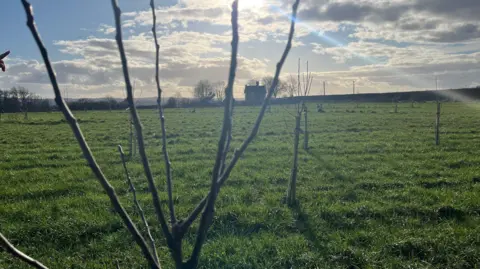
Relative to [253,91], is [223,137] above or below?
below

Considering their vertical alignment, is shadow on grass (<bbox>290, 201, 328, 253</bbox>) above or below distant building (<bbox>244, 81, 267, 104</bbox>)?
below

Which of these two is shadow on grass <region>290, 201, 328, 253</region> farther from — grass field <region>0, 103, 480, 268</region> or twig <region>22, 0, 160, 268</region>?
twig <region>22, 0, 160, 268</region>

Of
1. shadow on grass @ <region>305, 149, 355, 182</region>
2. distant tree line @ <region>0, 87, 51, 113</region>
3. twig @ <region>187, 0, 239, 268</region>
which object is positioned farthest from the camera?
distant tree line @ <region>0, 87, 51, 113</region>

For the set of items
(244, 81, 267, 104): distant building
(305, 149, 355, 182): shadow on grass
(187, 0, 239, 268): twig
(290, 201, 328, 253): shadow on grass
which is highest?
(244, 81, 267, 104): distant building

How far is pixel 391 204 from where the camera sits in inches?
255

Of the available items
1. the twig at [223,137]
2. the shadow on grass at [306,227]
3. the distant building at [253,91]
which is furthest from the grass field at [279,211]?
the distant building at [253,91]

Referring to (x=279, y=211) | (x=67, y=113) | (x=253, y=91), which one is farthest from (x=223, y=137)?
(x=253, y=91)

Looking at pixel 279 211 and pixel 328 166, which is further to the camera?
pixel 328 166

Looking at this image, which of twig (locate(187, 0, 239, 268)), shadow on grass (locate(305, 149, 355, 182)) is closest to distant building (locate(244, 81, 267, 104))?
shadow on grass (locate(305, 149, 355, 182))

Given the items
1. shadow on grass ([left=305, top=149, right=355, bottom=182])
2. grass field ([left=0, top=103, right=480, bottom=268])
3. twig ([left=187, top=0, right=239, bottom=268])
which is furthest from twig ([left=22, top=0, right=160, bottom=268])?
shadow on grass ([left=305, top=149, right=355, bottom=182])

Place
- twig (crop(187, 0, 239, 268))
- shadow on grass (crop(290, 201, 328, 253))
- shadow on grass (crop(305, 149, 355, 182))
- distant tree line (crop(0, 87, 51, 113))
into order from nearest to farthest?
1. twig (crop(187, 0, 239, 268))
2. shadow on grass (crop(290, 201, 328, 253))
3. shadow on grass (crop(305, 149, 355, 182))
4. distant tree line (crop(0, 87, 51, 113))

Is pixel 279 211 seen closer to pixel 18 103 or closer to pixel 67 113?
pixel 67 113

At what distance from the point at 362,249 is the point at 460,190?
13.0 feet

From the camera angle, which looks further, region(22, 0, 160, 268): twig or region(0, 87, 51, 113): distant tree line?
region(0, 87, 51, 113): distant tree line
